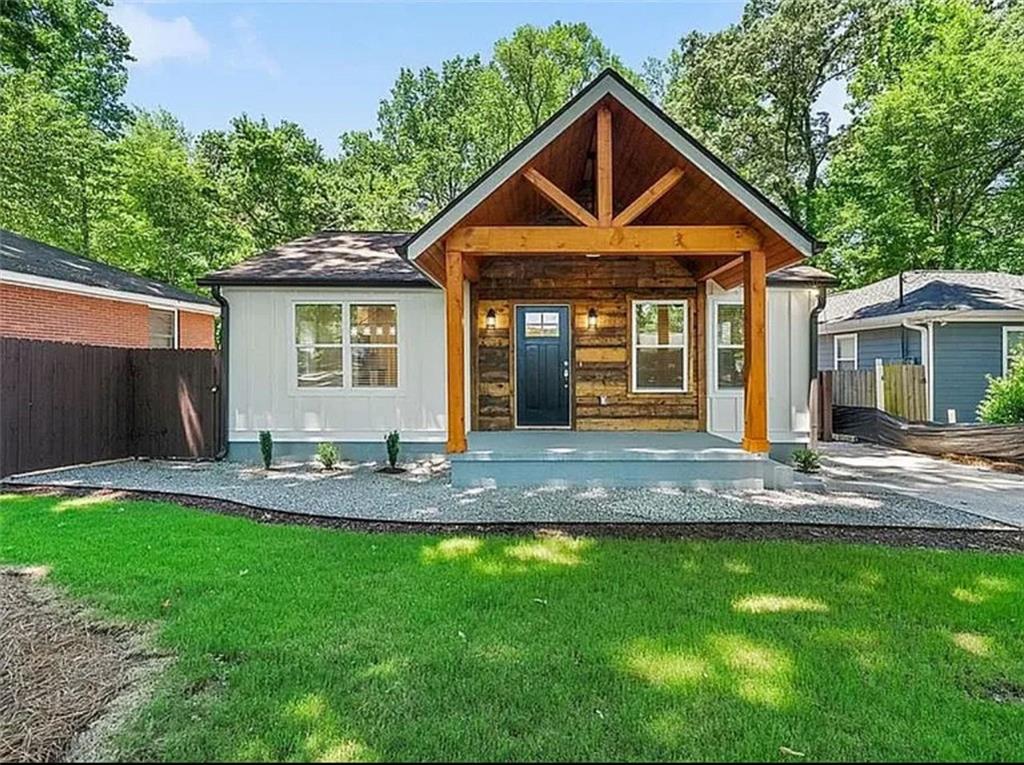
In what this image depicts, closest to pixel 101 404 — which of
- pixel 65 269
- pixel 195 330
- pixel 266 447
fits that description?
pixel 266 447

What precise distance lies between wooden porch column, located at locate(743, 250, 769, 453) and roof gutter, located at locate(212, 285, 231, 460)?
7.47m

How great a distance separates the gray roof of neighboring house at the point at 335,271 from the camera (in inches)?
376

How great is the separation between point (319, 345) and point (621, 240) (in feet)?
16.9

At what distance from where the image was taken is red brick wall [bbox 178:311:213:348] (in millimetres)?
16000

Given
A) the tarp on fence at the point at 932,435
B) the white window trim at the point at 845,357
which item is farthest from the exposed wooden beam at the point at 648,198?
the white window trim at the point at 845,357

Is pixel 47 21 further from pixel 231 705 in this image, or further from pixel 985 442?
pixel 985 442

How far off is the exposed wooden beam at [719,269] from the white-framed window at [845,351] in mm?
9429

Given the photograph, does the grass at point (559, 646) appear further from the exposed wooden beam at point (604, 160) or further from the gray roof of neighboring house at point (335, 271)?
the gray roof of neighboring house at point (335, 271)

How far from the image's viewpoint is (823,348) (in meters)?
18.5

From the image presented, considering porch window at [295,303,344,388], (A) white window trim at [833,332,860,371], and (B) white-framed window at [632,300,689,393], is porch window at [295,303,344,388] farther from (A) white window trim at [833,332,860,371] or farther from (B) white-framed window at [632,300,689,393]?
(A) white window trim at [833,332,860,371]

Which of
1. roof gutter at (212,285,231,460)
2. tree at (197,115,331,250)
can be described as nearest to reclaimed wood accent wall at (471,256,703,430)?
roof gutter at (212,285,231,460)

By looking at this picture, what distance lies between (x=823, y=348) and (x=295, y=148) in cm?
1936

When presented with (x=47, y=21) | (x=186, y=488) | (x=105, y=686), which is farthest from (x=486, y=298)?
(x=105, y=686)

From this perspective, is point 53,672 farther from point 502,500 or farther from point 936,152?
point 936,152
